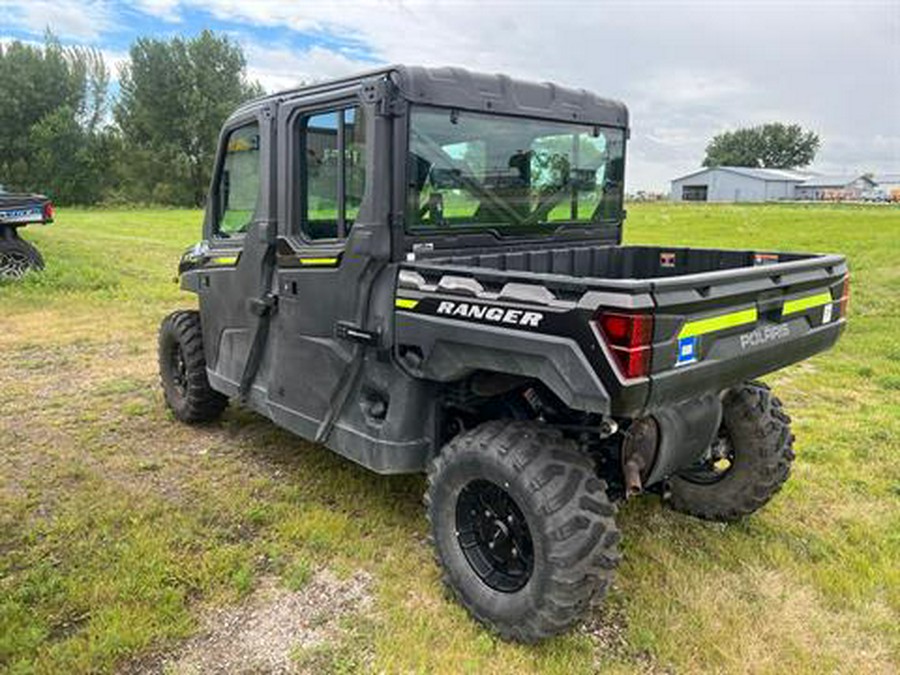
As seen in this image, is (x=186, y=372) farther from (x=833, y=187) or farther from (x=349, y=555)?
(x=833, y=187)

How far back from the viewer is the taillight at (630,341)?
2475 millimetres

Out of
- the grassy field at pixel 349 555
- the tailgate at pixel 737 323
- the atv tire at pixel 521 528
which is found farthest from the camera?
the grassy field at pixel 349 555

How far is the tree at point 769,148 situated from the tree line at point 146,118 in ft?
240

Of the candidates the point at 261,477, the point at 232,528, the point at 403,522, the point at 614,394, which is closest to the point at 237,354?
the point at 261,477

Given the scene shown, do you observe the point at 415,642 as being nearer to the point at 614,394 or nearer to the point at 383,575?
the point at 383,575

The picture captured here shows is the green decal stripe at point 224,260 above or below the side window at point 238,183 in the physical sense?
below

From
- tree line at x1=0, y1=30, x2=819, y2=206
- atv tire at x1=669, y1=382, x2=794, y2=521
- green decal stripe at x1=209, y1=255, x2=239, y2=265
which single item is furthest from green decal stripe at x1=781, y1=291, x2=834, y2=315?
tree line at x1=0, y1=30, x2=819, y2=206

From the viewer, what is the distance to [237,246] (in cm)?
452

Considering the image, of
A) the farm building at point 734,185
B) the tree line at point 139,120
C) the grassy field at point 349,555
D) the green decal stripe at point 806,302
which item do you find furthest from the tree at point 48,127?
the farm building at point 734,185

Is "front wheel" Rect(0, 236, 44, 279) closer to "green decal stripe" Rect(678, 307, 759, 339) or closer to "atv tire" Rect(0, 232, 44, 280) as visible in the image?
"atv tire" Rect(0, 232, 44, 280)

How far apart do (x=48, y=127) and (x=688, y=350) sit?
5117 centimetres

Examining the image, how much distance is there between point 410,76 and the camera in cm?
328

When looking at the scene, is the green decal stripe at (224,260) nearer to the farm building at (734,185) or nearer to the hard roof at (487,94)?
the hard roof at (487,94)

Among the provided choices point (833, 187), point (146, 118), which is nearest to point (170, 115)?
point (146, 118)
